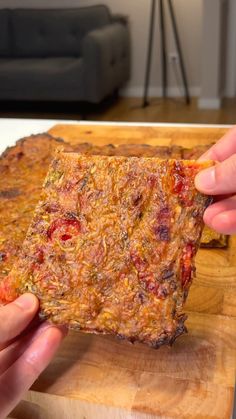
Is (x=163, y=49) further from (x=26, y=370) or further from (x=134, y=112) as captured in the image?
(x=26, y=370)

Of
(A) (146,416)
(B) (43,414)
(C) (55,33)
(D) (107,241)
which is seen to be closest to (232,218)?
(D) (107,241)

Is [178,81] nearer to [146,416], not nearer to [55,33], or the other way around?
[55,33]

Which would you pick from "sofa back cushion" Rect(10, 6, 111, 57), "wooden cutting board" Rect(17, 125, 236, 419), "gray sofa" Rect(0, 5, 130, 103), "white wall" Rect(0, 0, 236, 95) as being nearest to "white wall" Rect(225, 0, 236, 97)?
"white wall" Rect(0, 0, 236, 95)

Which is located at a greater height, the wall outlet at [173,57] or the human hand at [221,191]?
the human hand at [221,191]

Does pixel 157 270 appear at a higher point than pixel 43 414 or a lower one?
higher

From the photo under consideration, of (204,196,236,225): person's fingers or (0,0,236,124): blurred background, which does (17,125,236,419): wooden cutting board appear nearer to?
(204,196,236,225): person's fingers

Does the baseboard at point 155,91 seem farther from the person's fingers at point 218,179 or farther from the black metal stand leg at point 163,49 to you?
the person's fingers at point 218,179

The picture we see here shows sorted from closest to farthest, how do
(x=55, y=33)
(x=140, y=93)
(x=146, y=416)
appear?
(x=146, y=416)
(x=55, y=33)
(x=140, y=93)

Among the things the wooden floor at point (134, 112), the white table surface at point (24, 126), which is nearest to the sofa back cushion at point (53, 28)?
the wooden floor at point (134, 112)
